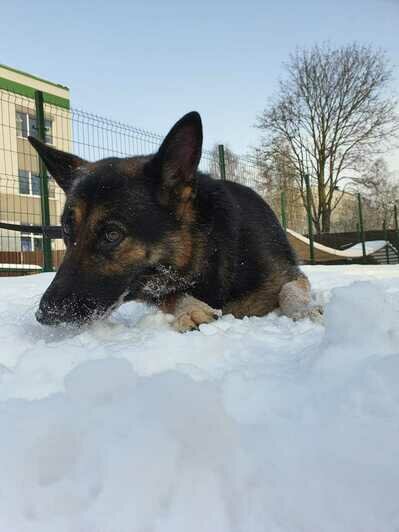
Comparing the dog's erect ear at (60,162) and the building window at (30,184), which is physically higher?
the building window at (30,184)

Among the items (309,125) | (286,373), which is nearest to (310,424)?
(286,373)

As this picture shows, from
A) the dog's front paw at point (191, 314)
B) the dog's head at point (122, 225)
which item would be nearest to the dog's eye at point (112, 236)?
the dog's head at point (122, 225)

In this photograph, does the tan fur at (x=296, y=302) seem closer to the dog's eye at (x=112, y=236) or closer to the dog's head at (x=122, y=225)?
the dog's head at (x=122, y=225)

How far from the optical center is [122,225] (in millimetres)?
2455

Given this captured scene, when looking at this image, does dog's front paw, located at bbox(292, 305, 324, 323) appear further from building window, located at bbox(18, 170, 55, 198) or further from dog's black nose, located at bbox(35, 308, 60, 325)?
building window, located at bbox(18, 170, 55, 198)

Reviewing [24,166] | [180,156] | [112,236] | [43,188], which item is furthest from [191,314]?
[24,166]

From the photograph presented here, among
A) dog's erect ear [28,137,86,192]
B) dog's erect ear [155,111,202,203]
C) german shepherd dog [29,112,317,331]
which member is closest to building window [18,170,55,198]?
dog's erect ear [28,137,86,192]

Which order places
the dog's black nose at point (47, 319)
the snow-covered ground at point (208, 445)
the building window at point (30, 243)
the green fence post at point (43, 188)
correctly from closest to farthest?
1. the snow-covered ground at point (208, 445)
2. the dog's black nose at point (47, 319)
3. the green fence post at point (43, 188)
4. the building window at point (30, 243)

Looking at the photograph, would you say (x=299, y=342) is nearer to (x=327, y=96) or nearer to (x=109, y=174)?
→ (x=109, y=174)

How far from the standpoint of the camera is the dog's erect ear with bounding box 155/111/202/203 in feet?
8.89

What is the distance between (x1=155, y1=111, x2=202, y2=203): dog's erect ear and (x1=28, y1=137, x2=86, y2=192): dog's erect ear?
78cm

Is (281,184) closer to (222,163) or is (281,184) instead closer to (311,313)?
(222,163)

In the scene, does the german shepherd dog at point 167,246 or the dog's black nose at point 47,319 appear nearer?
the dog's black nose at point 47,319

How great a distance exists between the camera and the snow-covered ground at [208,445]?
71 centimetres
